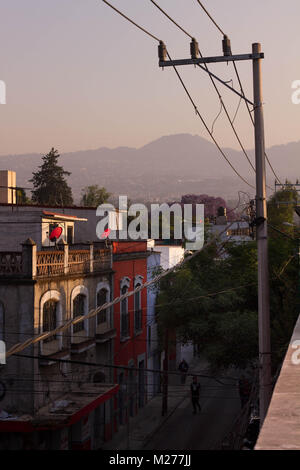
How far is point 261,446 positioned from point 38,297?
17894 mm

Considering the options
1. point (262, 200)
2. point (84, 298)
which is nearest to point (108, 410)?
point (84, 298)

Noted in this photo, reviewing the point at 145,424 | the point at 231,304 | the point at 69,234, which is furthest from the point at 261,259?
the point at 69,234

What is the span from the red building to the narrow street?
2130 mm

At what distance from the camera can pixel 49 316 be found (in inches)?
910

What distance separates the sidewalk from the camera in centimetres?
2547

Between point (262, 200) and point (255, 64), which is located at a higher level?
point (255, 64)

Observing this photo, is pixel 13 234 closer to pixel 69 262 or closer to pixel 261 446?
pixel 69 262

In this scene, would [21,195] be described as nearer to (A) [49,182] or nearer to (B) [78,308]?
(A) [49,182]

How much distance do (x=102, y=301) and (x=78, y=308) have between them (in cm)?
264

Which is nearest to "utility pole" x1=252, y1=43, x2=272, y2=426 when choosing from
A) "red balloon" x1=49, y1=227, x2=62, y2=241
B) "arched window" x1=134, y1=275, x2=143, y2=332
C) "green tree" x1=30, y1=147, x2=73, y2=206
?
"red balloon" x1=49, y1=227, x2=62, y2=241

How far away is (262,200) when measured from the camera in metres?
13.6

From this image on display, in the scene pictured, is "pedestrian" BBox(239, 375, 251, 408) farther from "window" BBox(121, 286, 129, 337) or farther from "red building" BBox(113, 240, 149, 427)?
"window" BBox(121, 286, 129, 337)

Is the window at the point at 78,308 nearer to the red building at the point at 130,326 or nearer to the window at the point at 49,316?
the window at the point at 49,316

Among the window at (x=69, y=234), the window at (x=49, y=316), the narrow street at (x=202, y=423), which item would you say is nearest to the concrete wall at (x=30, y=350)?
the window at (x=49, y=316)
